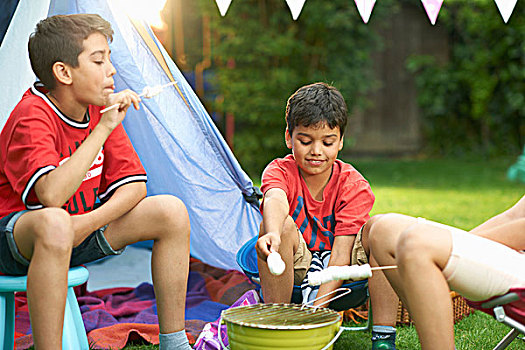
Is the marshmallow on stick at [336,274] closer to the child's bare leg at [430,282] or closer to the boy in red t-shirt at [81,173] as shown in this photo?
the child's bare leg at [430,282]

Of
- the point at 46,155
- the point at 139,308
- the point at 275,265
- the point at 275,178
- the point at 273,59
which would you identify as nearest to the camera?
the point at 275,265

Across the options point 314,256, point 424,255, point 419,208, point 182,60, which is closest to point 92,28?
point 314,256

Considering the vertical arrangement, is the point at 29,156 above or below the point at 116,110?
below

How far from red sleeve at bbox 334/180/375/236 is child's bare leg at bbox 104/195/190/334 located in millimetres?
490

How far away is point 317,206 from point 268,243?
429 millimetres

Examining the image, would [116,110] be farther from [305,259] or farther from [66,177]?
[305,259]

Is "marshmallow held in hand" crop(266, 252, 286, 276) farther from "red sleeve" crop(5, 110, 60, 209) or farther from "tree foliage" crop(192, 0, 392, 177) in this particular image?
"tree foliage" crop(192, 0, 392, 177)

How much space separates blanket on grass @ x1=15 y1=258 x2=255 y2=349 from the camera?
1995mm

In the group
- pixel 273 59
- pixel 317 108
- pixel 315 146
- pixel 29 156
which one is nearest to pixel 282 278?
pixel 315 146

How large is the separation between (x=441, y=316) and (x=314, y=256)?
663 mm

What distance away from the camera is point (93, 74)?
5.69 ft

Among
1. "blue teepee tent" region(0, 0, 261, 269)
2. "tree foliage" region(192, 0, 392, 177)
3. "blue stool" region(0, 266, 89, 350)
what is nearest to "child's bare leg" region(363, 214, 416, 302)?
"blue stool" region(0, 266, 89, 350)

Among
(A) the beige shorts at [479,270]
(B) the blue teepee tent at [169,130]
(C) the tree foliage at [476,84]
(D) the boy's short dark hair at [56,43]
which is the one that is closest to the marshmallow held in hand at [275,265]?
(A) the beige shorts at [479,270]

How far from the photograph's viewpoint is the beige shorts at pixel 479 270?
1359 mm
